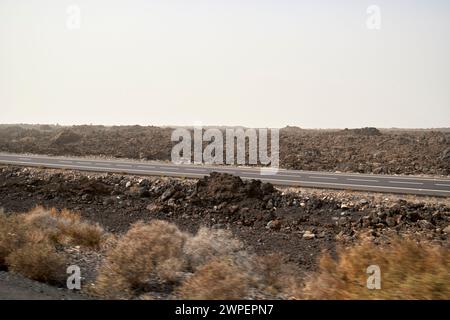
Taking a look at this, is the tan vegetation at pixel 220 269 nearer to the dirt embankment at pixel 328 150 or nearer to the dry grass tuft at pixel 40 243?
the dry grass tuft at pixel 40 243

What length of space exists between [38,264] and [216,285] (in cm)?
382

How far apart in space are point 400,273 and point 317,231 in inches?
371

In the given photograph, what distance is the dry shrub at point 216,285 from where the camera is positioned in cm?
725

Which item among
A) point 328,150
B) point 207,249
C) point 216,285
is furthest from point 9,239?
point 328,150

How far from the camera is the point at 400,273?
7.54m

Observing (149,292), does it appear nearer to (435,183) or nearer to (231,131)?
(435,183)

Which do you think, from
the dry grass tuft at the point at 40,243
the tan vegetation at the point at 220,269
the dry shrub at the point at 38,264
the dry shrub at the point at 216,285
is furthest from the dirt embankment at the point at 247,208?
the dry shrub at the point at 38,264

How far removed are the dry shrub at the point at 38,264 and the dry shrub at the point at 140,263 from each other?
33.7 inches

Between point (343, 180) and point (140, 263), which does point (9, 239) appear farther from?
point (343, 180)

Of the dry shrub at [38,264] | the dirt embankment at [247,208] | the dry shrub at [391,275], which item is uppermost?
the dry shrub at [391,275]

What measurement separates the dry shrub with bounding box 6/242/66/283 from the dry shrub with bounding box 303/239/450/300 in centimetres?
480

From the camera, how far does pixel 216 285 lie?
738 cm
